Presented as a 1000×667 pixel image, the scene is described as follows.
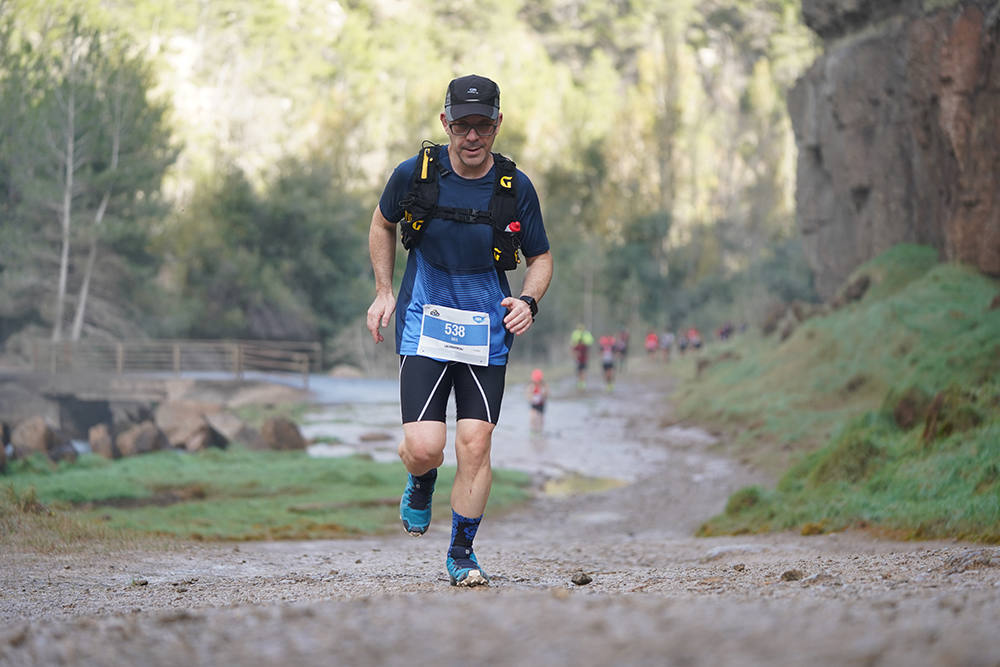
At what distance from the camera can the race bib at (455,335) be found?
16.4 ft

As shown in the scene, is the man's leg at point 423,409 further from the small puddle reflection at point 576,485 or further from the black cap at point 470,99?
the small puddle reflection at point 576,485

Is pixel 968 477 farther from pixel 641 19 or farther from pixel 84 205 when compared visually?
pixel 641 19

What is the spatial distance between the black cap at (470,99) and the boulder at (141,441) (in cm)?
1384

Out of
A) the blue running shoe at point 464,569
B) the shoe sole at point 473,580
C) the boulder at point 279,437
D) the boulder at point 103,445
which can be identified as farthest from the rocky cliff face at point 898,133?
the boulder at point 103,445

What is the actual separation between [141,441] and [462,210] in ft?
45.7

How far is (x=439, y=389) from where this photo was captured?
16.6 feet

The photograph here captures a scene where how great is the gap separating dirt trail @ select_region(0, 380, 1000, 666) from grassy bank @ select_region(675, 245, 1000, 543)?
0.67 meters

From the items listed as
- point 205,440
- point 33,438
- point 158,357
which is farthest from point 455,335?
point 158,357

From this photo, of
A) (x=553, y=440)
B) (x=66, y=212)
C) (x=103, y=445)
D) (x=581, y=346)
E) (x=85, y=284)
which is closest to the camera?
(x=103, y=445)

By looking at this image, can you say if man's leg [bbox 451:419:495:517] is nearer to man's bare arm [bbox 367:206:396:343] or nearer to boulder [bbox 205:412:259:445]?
man's bare arm [bbox 367:206:396:343]

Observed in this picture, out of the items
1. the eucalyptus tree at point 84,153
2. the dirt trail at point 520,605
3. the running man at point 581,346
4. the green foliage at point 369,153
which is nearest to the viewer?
the dirt trail at point 520,605

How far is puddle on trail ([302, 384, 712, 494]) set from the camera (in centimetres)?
1650

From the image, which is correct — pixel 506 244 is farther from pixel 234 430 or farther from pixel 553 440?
pixel 553 440

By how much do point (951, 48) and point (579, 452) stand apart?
8.74 metres
